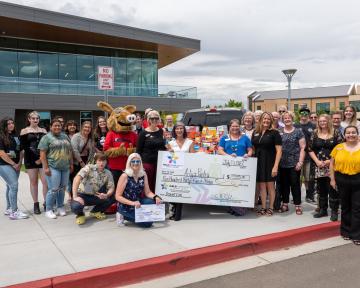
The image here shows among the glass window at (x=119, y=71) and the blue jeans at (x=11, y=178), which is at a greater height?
the glass window at (x=119, y=71)

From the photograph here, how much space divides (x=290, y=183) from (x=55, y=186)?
4038 millimetres

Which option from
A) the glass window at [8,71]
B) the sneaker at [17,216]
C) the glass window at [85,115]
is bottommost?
the sneaker at [17,216]

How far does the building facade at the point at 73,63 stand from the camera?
74.2 ft

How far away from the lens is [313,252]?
16.6 ft

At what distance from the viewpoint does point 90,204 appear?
6254 millimetres

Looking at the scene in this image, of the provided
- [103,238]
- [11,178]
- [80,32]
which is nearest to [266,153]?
[103,238]

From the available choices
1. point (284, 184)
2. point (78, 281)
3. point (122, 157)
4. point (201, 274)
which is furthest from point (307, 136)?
point (78, 281)

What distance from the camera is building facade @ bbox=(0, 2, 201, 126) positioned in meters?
22.6

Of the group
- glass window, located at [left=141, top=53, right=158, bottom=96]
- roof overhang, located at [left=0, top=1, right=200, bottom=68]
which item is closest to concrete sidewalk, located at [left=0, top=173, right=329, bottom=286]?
roof overhang, located at [left=0, top=1, right=200, bottom=68]

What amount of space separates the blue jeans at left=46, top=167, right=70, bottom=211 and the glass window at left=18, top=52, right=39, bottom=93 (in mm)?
18445

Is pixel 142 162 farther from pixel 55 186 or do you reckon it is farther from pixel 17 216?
pixel 17 216

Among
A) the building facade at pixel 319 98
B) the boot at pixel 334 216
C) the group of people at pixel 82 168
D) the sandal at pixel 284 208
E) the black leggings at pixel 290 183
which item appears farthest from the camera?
the building facade at pixel 319 98

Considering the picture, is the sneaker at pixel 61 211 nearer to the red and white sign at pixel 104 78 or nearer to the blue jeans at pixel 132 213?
the blue jeans at pixel 132 213

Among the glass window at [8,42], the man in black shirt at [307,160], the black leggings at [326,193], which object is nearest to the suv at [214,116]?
the man in black shirt at [307,160]
